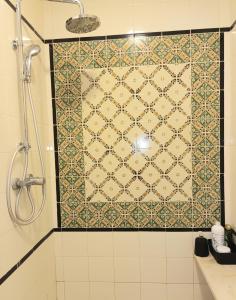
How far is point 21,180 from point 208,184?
1.24m

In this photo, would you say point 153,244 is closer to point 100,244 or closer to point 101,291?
point 100,244

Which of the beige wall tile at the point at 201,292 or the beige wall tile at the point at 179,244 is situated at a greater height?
the beige wall tile at the point at 179,244

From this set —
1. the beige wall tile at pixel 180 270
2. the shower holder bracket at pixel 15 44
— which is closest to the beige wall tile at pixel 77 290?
the beige wall tile at pixel 180 270

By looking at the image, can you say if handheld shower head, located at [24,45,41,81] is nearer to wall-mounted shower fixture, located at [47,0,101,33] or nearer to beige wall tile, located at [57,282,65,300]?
wall-mounted shower fixture, located at [47,0,101,33]

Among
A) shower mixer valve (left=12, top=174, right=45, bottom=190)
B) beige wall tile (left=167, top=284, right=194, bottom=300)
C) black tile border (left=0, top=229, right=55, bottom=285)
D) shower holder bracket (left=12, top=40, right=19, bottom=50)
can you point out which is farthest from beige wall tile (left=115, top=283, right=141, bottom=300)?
shower holder bracket (left=12, top=40, right=19, bottom=50)

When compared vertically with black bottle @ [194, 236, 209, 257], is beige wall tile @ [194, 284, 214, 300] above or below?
below

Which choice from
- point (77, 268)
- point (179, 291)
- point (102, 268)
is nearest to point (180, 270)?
point (179, 291)

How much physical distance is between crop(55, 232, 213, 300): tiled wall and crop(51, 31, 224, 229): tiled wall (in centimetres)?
11

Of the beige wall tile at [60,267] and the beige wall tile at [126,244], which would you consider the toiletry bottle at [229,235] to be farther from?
the beige wall tile at [60,267]

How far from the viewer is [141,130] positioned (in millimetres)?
1922

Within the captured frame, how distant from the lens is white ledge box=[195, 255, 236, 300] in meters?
1.37

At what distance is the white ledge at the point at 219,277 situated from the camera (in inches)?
53.8

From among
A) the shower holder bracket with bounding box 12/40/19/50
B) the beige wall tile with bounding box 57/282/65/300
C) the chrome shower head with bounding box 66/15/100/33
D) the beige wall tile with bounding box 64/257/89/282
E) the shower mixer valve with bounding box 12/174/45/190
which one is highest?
the chrome shower head with bounding box 66/15/100/33

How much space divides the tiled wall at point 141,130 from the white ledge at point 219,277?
268mm
